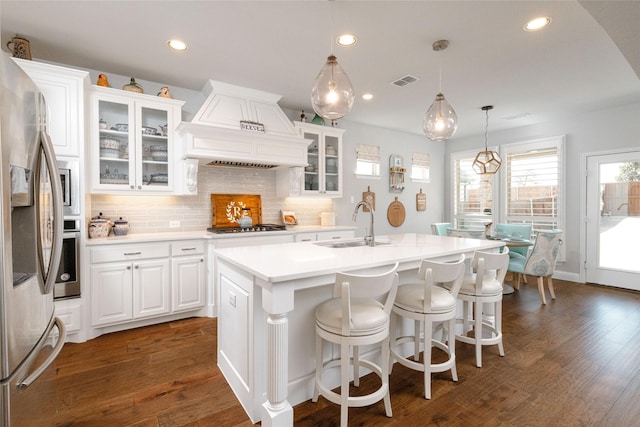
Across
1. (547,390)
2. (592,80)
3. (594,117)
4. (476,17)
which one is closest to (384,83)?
(476,17)

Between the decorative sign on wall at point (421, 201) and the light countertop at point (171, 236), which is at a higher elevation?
the decorative sign on wall at point (421, 201)

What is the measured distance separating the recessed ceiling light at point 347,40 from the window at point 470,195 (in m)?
4.39

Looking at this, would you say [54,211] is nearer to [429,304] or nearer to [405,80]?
[429,304]

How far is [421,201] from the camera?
620 centimetres

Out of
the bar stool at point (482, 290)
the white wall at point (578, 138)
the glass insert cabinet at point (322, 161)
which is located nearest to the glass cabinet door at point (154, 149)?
the glass insert cabinet at point (322, 161)

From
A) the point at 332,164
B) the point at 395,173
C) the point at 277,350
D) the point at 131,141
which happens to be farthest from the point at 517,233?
the point at 131,141

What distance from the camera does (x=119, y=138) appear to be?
3203 mm

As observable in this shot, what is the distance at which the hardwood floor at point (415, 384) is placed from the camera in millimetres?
1780

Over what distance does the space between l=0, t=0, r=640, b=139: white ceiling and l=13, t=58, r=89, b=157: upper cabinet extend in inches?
11.1

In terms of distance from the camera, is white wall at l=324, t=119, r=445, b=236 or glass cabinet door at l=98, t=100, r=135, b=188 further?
white wall at l=324, t=119, r=445, b=236

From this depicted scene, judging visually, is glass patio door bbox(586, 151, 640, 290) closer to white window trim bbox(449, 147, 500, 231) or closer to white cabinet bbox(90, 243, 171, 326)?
white window trim bbox(449, 147, 500, 231)

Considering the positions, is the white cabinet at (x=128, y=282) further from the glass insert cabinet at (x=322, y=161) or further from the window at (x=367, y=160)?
the window at (x=367, y=160)

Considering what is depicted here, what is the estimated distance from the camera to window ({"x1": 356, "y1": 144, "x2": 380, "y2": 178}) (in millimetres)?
5297

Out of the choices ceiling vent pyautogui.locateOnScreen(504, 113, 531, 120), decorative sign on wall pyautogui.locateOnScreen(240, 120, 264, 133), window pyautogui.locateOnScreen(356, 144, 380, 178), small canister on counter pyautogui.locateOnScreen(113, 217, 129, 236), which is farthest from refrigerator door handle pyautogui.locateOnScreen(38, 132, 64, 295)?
ceiling vent pyautogui.locateOnScreen(504, 113, 531, 120)
